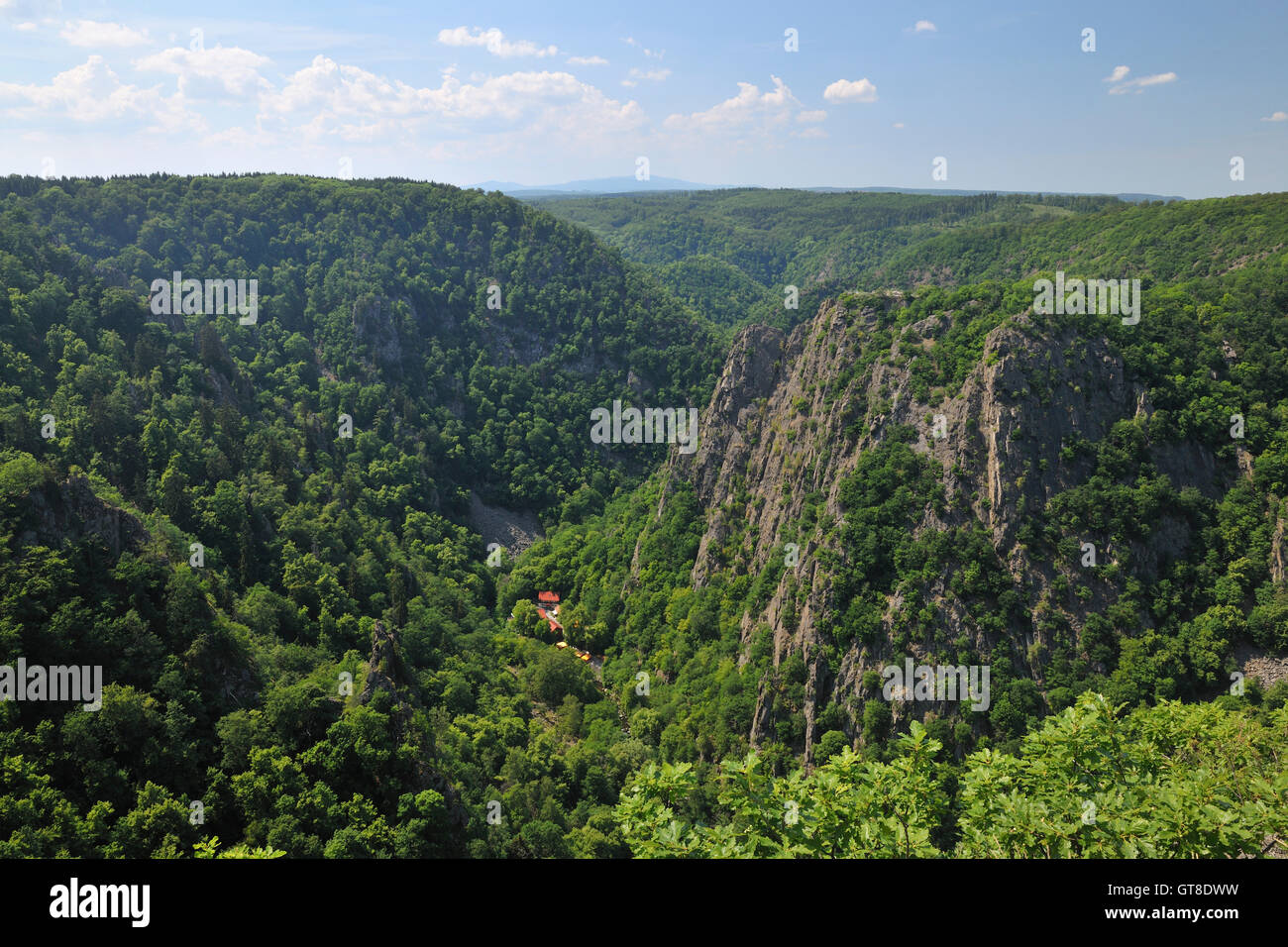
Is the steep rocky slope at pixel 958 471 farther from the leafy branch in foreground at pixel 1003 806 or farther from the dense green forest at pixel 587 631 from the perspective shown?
the leafy branch in foreground at pixel 1003 806

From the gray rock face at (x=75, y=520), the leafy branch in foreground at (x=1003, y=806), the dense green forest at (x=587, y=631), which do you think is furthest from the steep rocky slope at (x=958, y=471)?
the gray rock face at (x=75, y=520)

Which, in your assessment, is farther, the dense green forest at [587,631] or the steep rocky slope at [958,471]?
the steep rocky slope at [958,471]

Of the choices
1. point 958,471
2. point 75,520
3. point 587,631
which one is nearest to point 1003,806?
point 958,471

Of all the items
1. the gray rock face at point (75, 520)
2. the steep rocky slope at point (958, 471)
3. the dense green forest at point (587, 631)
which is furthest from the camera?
the steep rocky slope at point (958, 471)

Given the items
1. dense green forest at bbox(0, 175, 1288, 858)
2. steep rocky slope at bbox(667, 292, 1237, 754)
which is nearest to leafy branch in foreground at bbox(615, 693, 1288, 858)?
dense green forest at bbox(0, 175, 1288, 858)

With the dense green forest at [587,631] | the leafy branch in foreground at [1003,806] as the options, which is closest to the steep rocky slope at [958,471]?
the dense green forest at [587,631]

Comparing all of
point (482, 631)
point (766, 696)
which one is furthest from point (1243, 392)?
point (482, 631)

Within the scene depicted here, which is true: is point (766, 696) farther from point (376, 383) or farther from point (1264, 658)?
point (376, 383)

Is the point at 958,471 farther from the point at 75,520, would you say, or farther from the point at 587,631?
the point at 75,520

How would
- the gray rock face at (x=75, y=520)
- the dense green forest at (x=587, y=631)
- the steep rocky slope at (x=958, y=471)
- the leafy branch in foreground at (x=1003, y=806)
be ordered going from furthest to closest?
the steep rocky slope at (x=958, y=471) → the gray rock face at (x=75, y=520) → the dense green forest at (x=587, y=631) → the leafy branch in foreground at (x=1003, y=806)
